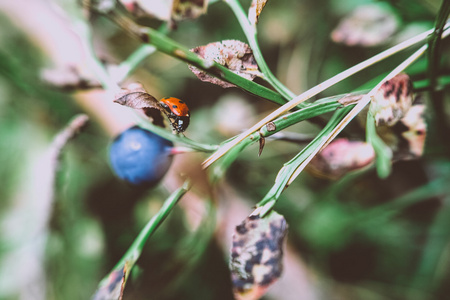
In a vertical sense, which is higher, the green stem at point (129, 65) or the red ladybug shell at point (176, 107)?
the green stem at point (129, 65)

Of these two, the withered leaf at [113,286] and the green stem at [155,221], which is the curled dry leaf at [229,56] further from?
the withered leaf at [113,286]

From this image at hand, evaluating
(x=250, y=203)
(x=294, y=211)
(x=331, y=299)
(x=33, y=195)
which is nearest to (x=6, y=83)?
(x=33, y=195)

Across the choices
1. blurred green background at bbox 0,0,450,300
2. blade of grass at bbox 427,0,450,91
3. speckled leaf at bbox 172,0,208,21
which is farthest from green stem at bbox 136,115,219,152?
blurred green background at bbox 0,0,450,300

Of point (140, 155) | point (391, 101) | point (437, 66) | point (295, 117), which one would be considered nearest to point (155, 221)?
point (140, 155)

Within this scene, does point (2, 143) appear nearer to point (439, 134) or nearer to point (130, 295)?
point (130, 295)

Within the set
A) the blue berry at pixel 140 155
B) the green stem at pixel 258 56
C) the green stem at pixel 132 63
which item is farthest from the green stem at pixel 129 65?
the green stem at pixel 258 56

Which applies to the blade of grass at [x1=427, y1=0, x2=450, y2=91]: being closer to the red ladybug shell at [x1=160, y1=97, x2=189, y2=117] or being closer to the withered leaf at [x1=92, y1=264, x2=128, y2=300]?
the red ladybug shell at [x1=160, y1=97, x2=189, y2=117]

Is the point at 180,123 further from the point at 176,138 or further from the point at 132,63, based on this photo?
the point at 132,63
